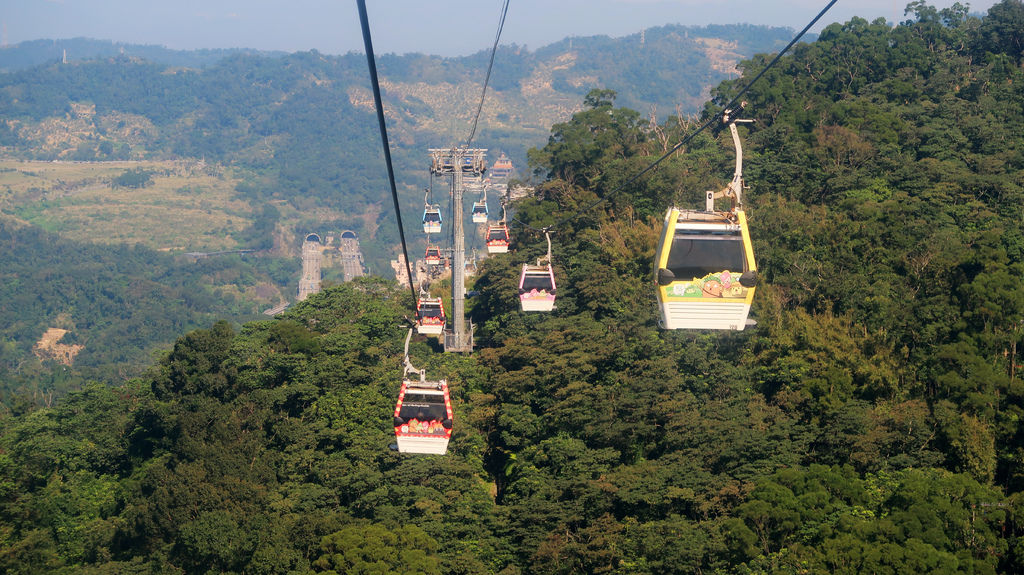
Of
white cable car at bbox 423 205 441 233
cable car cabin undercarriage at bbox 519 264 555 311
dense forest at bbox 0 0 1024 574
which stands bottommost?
dense forest at bbox 0 0 1024 574

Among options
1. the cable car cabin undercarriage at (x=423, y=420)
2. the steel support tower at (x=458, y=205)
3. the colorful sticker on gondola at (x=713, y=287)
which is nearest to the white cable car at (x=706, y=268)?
the colorful sticker on gondola at (x=713, y=287)

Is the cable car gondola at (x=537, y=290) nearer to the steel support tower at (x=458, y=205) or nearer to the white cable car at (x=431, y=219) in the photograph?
the steel support tower at (x=458, y=205)

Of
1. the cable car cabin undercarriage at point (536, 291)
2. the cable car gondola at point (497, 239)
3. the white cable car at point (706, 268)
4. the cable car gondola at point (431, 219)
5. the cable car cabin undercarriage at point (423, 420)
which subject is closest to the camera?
the white cable car at point (706, 268)

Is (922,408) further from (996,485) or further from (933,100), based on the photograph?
(933,100)

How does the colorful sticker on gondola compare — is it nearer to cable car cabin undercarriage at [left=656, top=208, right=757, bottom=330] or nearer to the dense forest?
cable car cabin undercarriage at [left=656, top=208, right=757, bottom=330]

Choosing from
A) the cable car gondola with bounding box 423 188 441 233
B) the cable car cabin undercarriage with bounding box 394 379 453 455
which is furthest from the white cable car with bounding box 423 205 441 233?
the cable car cabin undercarriage with bounding box 394 379 453 455

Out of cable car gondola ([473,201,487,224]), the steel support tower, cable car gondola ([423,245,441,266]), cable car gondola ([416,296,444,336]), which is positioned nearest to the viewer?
cable car gondola ([416,296,444,336])
